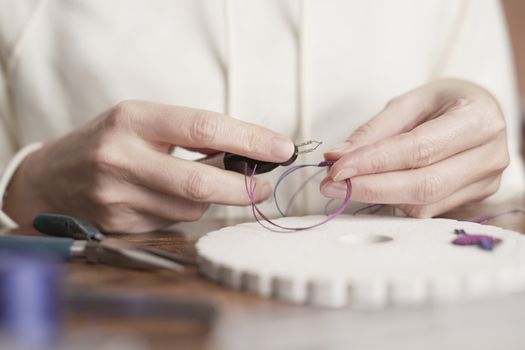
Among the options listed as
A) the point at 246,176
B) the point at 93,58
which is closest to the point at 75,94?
the point at 93,58

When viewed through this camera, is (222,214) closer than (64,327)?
No

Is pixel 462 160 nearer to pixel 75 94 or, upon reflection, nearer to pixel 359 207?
pixel 359 207

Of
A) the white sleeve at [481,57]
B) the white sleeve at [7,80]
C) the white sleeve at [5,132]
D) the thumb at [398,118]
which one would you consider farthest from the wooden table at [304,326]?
the white sleeve at [481,57]

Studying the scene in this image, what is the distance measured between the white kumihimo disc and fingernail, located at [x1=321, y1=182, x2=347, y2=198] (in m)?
0.06

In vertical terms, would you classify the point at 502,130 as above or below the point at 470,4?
below

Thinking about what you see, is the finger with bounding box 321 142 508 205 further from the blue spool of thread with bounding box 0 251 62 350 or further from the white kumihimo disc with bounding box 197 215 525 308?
the blue spool of thread with bounding box 0 251 62 350

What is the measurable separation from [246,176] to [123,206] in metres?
0.15

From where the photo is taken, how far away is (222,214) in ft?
3.07

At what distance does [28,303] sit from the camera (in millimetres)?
343

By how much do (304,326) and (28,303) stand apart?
161mm

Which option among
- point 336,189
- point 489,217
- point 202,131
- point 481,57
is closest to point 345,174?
point 336,189

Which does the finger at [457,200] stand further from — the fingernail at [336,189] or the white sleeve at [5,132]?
the white sleeve at [5,132]

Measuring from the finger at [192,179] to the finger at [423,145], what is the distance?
4.3 inches

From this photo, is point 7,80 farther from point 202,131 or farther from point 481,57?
point 481,57
